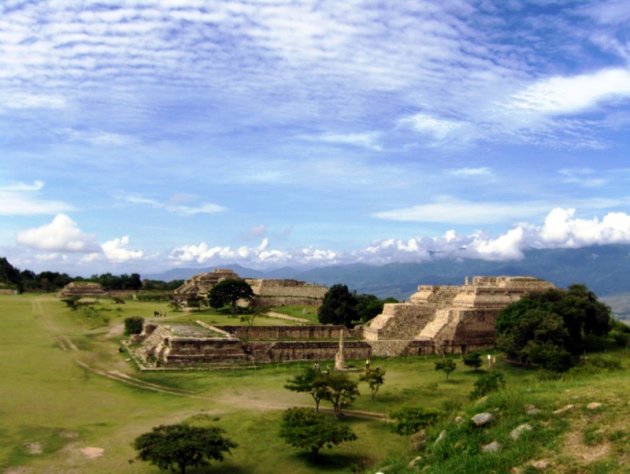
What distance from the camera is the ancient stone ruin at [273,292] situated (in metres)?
70.2

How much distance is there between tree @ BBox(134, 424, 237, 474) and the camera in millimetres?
17062

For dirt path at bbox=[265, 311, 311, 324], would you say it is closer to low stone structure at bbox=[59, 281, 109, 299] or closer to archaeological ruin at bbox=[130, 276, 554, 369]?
archaeological ruin at bbox=[130, 276, 554, 369]

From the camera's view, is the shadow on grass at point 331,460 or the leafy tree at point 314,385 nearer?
the shadow on grass at point 331,460

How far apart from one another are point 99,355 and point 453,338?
22.2 m

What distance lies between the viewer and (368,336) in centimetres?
4362

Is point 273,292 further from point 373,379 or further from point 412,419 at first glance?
point 412,419

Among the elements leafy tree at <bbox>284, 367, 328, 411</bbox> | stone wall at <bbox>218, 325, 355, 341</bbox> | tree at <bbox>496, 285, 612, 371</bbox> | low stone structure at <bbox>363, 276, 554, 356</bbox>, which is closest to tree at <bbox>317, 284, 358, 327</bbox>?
stone wall at <bbox>218, 325, 355, 341</bbox>

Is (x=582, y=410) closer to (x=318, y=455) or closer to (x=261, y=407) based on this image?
(x=318, y=455)

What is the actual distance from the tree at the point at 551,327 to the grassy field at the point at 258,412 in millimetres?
1335

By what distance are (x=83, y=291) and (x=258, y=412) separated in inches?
2532

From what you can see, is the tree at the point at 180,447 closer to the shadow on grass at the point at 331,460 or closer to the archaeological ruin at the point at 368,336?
the shadow on grass at the point at 331,460

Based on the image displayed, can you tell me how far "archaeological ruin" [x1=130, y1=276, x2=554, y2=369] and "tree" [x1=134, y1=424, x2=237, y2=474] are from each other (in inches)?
628

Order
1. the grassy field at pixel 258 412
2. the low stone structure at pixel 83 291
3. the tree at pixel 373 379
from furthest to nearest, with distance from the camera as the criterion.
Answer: the low stone structure at pixel 83 291
the tree at pixel 373 379
the grassy field at pixel 258 412

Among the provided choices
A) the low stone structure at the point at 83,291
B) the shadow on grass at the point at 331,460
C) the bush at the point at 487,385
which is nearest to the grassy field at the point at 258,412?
the shadow on grass at the point at 331,460
